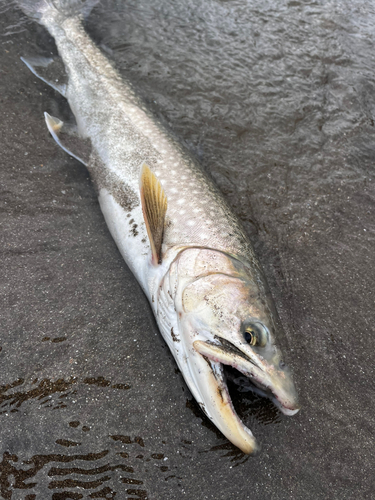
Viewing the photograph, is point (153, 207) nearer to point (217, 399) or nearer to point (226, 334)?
point (226, 334)

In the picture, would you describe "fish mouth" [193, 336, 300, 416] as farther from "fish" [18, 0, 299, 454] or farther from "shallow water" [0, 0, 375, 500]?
"shallow water" [0, 0, 375, 500]

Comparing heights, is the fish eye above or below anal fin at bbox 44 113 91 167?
below

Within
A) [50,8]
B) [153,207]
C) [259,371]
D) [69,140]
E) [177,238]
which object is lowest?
[259,371]

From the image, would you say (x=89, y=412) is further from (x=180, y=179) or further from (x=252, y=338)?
(x=180, y=179)

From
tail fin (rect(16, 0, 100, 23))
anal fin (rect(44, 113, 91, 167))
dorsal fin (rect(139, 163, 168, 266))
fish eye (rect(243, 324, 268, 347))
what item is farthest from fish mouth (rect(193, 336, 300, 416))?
tail fin (rect(16, 0, 100, 23))

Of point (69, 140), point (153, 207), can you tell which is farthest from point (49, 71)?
point (153, 207)

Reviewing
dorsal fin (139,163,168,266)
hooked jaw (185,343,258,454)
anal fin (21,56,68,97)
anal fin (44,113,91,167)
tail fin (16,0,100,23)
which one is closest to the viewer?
hooked jaw (185,343,258,454)

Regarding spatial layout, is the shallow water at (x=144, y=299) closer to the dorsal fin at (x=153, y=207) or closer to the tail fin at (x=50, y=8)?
the tail fin at (x=50, y=8)

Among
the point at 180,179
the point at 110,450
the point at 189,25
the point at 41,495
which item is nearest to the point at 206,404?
the point at 110,450
